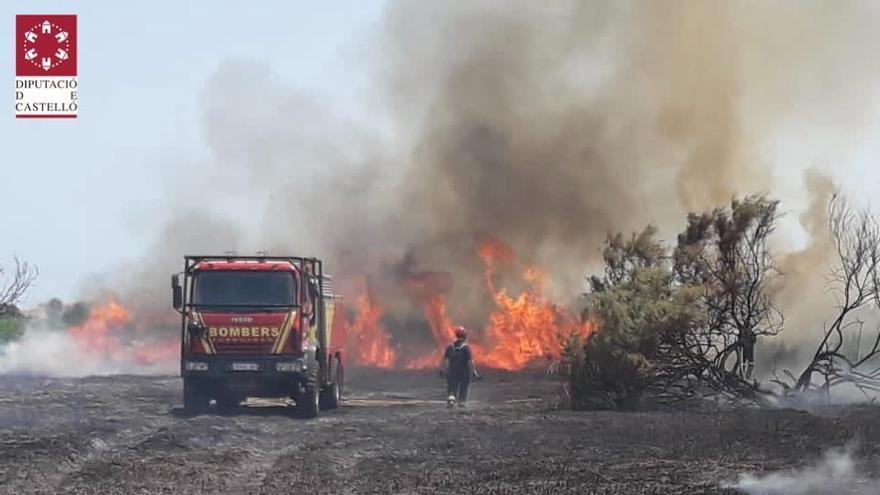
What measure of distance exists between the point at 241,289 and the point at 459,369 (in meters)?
5.13

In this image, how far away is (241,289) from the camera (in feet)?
76.6

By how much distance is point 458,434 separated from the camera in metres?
20.1

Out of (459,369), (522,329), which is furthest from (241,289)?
(522,329)

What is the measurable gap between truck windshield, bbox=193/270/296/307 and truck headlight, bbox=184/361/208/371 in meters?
1.14

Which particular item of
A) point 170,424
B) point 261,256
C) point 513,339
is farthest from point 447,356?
point 513,339

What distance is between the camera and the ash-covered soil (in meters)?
14.5

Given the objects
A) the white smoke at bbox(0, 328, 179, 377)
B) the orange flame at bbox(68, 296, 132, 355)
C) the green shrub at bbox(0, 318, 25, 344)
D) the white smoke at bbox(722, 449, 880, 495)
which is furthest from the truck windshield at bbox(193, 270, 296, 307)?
the green shrub at bbox(0, 318, 25, 344)

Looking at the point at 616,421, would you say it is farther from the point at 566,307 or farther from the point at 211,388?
the point at 566,307

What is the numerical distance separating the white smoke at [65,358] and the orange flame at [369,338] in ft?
33.9

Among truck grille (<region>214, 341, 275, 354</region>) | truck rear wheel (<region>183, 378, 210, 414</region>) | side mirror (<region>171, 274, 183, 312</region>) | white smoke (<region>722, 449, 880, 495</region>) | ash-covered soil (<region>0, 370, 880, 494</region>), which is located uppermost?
side mirror (<region>171, 274, 183, 312</region>)

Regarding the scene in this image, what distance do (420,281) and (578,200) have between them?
6906mm

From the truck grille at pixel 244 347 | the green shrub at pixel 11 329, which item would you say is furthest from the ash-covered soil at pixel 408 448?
the green shrub at pixel 11 329

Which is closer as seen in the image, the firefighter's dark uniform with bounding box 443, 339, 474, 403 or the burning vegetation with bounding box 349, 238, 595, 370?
the firefighter's dark uniform with bounding box 443, 339, 474, 403

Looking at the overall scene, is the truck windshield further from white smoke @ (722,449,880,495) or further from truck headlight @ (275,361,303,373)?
white smoke @ (722,449,880,495)
